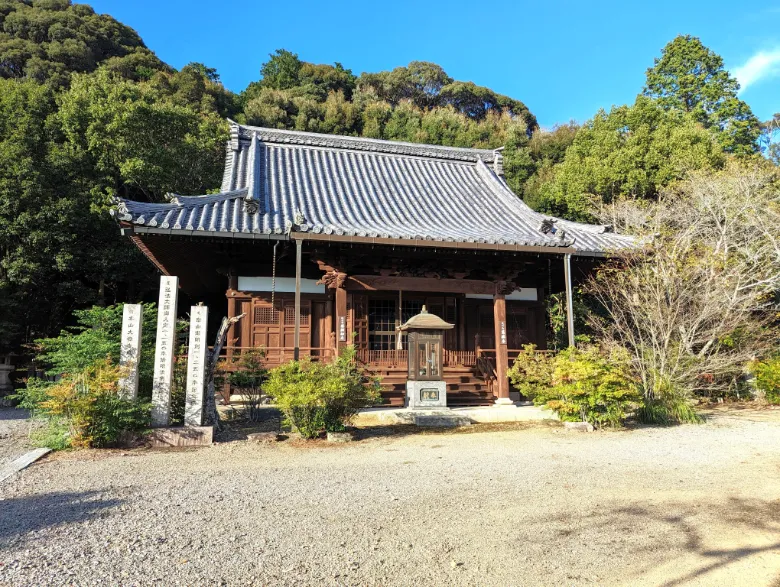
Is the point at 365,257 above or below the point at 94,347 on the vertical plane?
above

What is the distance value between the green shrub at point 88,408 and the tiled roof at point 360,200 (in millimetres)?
3261

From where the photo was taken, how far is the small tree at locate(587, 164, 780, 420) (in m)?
9.29

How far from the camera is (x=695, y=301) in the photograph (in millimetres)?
9875

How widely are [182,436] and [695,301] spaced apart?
9.20 meters

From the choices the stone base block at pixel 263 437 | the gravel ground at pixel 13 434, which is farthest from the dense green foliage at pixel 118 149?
the stone base block at pixel 263 437

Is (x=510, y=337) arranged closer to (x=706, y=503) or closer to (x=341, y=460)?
(x=341, y=460)

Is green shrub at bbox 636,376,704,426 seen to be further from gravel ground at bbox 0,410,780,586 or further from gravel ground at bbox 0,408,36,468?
gravel ground at bbox 0,408,36,468

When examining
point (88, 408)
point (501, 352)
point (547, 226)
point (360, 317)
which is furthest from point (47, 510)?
point (547, 226)

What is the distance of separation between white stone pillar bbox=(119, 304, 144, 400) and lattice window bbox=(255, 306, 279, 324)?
4.74m

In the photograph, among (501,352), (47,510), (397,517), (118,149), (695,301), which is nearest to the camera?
(397,517)

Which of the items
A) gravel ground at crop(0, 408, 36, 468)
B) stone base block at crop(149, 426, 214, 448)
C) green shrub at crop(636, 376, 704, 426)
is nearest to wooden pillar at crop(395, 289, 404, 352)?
green shrub at crop(636, 376, 704, 426)

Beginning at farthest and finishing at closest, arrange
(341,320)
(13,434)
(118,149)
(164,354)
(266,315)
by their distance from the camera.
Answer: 1. (118,149)
2. (266,315)
3. (341,320)
4. (13,434)
5. (164,354)

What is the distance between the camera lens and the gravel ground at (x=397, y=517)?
298 cm

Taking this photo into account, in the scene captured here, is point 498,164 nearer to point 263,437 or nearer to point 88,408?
point 263,437
